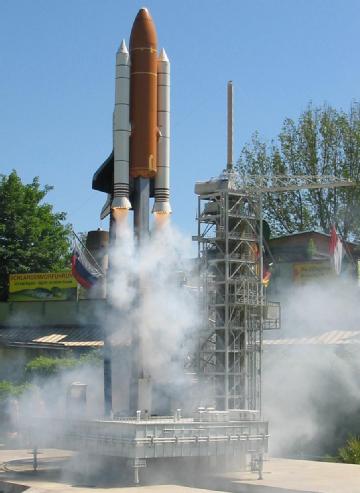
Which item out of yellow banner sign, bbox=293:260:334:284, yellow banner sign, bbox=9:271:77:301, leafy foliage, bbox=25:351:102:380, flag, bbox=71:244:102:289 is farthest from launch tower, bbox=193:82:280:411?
yellow banner sign, bbox=9:271:77:301

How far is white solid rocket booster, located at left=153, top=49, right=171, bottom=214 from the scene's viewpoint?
101ft

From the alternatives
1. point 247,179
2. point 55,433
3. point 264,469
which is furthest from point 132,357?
point 247,179

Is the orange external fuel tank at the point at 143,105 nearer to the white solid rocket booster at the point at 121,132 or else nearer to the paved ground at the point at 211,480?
the white solid rocket booster at the point at 121,132

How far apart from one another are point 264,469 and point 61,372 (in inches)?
510

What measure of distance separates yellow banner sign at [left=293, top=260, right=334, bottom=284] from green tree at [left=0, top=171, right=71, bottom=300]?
24.2 metres

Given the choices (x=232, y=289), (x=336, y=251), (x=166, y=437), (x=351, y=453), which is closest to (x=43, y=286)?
(x=336, y=251)

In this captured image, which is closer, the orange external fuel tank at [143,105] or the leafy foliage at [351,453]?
the orange external fuel tank at [143,105]

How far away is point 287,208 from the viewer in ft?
196

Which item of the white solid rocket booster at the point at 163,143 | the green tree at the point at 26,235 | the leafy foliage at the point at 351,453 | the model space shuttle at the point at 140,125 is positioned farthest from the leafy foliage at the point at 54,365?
the green tree at the point at 26,235

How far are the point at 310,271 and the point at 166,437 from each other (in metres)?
19.8

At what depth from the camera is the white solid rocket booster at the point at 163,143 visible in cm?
3075

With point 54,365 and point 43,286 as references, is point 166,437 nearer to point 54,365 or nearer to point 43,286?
point 54,365

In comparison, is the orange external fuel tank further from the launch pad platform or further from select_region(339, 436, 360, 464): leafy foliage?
select_region(339, 436, 360, 464): leafy foliage

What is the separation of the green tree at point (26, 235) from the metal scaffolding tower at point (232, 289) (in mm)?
31942
